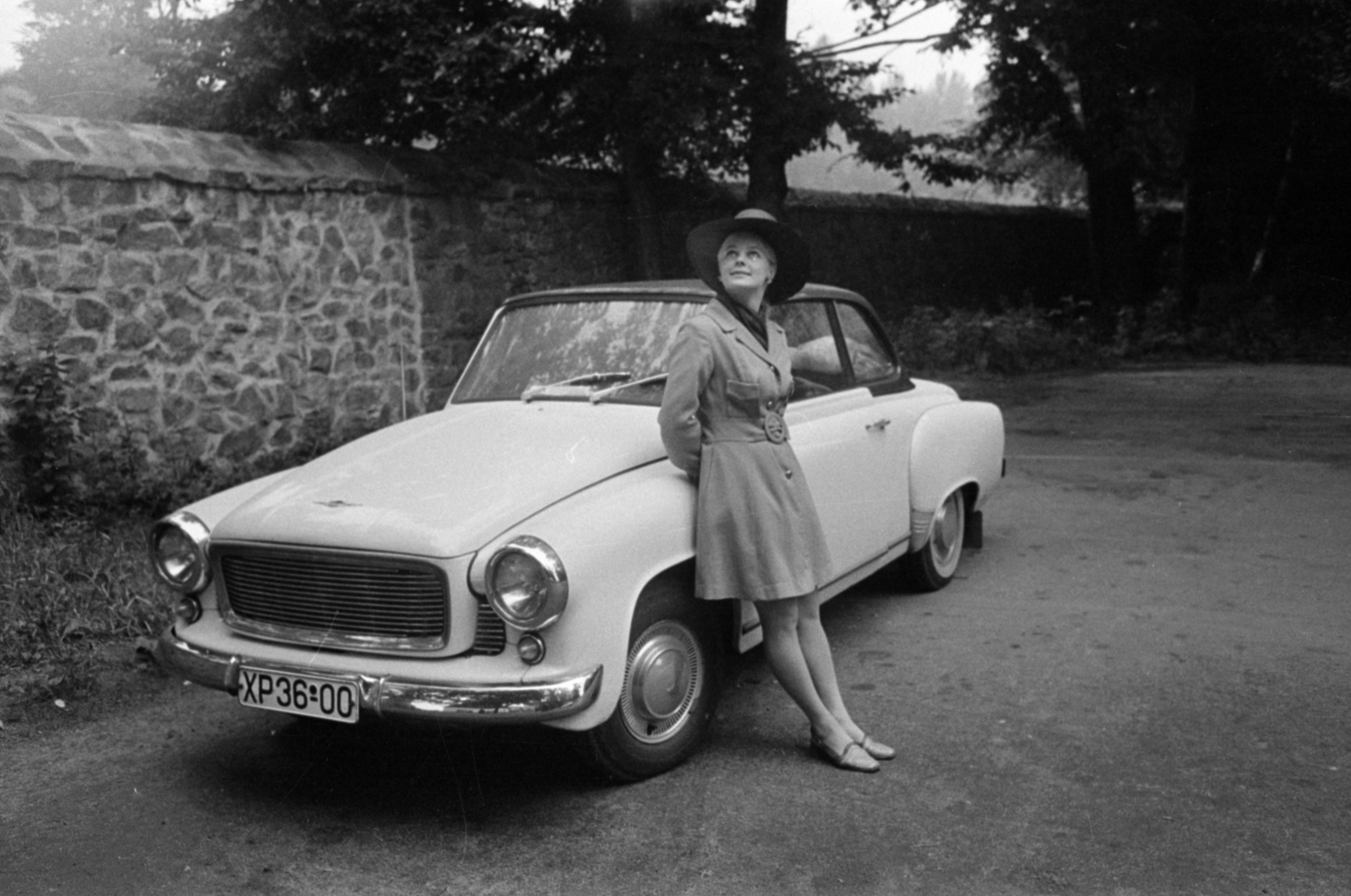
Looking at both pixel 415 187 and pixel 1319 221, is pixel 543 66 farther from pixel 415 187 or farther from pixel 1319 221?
pixel 1319 221

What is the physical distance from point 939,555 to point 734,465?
261 centimetres

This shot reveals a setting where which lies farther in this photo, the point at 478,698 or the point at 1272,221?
the point at 1272,221

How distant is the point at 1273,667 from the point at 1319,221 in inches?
761

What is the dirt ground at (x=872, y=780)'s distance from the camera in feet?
11.4

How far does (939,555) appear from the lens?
6414mm

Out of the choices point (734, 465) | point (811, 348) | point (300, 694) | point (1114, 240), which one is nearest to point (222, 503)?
point (300, 694)

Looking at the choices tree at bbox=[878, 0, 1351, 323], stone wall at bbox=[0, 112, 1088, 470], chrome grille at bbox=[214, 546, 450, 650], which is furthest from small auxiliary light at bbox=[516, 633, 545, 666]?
tree at bbox=[878, 0, 1351, 323]

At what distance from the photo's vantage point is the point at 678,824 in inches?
148

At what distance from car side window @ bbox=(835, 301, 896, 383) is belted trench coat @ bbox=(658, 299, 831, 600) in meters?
1.77

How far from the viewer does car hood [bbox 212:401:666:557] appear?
3.82m

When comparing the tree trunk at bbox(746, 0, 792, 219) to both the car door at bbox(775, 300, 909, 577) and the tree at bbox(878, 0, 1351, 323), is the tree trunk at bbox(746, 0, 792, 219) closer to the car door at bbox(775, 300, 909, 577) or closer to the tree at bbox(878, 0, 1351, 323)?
the tree at bbox(878, 0, 1351, 323)

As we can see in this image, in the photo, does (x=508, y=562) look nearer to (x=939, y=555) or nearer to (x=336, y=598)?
(x=336, y=598)

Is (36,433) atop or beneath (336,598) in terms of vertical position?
beneath

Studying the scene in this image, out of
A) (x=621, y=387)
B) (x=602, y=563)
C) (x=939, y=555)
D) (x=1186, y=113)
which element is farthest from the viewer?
(x=1186, y=113)
